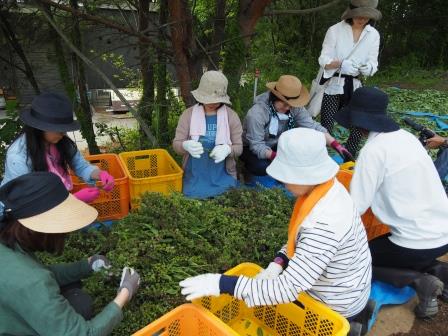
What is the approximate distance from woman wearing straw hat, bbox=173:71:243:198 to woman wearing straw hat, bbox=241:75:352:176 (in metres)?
0.24

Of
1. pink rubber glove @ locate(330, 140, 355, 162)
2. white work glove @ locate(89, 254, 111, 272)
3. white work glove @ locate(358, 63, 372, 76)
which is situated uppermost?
white work glove @ locate(358, 63, 372, 76)

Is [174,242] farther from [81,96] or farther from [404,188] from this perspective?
[81,96]

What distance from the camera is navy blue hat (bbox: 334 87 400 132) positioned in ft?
7.85

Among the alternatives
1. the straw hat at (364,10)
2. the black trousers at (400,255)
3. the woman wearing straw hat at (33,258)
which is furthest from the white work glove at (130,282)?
the straw hat at (364,10)

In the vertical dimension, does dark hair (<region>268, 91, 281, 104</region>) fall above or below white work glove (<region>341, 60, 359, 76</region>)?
below

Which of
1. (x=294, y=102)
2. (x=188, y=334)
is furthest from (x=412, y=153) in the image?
(x=188, y=334)

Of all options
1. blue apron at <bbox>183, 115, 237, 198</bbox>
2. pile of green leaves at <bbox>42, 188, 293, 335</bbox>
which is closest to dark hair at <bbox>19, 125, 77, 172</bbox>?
pile of green leaves at <bbox>42, 188, 293, 335</bbox>

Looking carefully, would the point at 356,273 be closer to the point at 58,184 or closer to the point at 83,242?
the point at 58,184

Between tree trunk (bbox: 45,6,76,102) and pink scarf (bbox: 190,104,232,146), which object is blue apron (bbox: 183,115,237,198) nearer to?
pink scarf (bbox: 190,104,232,146)

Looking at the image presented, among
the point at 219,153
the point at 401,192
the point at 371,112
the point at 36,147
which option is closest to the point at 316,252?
the point at 401,192

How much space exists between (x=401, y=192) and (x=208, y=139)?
171 cm

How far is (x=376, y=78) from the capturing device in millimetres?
10562

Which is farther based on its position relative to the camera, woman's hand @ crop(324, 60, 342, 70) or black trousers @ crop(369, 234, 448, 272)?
woman's hand @ crop(324, 60, 342, 70)

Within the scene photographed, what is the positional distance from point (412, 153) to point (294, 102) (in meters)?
1.45
